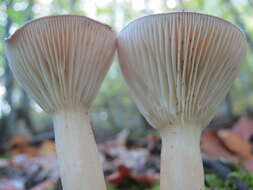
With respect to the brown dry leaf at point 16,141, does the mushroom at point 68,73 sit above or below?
above

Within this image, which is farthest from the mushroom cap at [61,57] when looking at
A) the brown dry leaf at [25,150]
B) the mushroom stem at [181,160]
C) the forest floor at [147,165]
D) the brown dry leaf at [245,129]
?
the brown dry leaf at [25,150]

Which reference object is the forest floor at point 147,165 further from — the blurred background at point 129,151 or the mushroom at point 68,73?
the mushroom at point 68,73

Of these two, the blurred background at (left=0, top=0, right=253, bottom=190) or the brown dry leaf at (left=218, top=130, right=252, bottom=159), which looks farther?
the brown dry leaf at (left=218, top=130, right=252, bottom=159)

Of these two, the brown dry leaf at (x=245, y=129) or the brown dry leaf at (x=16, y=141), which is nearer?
the brown dry leaf at (x=245, y=129)

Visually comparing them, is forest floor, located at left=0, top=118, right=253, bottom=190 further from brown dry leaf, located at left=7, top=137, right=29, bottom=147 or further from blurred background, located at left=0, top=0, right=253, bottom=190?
brown dry leaf, located at left=7, top=137, right=29, bottom=147

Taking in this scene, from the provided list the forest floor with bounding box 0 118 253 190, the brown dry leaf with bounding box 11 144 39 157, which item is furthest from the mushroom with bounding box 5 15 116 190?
the brown dry leaf with bounding box 11 144 39 157

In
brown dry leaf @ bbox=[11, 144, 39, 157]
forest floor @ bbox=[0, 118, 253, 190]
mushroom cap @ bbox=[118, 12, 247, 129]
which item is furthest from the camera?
brown dry leaf @ bbox=[11, 144, 39, 157]

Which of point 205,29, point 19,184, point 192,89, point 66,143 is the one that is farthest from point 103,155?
point 205,29

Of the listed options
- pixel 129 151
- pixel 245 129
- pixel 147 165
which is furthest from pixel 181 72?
pixel 129 151
